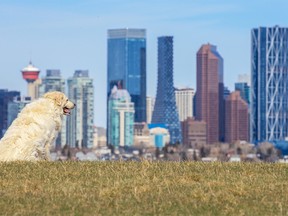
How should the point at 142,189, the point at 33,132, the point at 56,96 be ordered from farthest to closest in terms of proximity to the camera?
the point at 56,96, the point at 33,132, the point at 142,189

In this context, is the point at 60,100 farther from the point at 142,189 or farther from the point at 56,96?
the point at 142,189

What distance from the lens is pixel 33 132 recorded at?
2125cm

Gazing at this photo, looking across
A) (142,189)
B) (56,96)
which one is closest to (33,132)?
(56,96)

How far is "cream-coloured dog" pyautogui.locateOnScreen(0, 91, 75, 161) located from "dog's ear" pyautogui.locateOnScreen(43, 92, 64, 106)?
0.02 meters

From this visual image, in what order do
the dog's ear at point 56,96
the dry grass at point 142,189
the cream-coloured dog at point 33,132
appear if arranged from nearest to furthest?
the dry grass at point 142,189 → the cream-coloured dog at point 33,132 → the dog's ear at point 56,96

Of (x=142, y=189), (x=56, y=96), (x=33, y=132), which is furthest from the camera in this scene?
(x=56, y=96)

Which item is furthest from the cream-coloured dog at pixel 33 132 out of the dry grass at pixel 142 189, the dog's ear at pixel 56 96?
the dry grass at pixel 142 189

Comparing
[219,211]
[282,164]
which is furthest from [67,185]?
[282,164]

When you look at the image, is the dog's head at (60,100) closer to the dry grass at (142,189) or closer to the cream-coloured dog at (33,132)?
the cream-coloured dog at (33,132)

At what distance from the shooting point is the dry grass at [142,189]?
14711mm

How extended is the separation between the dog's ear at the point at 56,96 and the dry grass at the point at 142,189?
3.38 metres

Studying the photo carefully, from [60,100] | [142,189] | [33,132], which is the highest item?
[60,100]

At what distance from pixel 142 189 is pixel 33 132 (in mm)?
5577

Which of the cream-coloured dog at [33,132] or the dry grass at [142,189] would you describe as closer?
the dry grass at [142,189]
